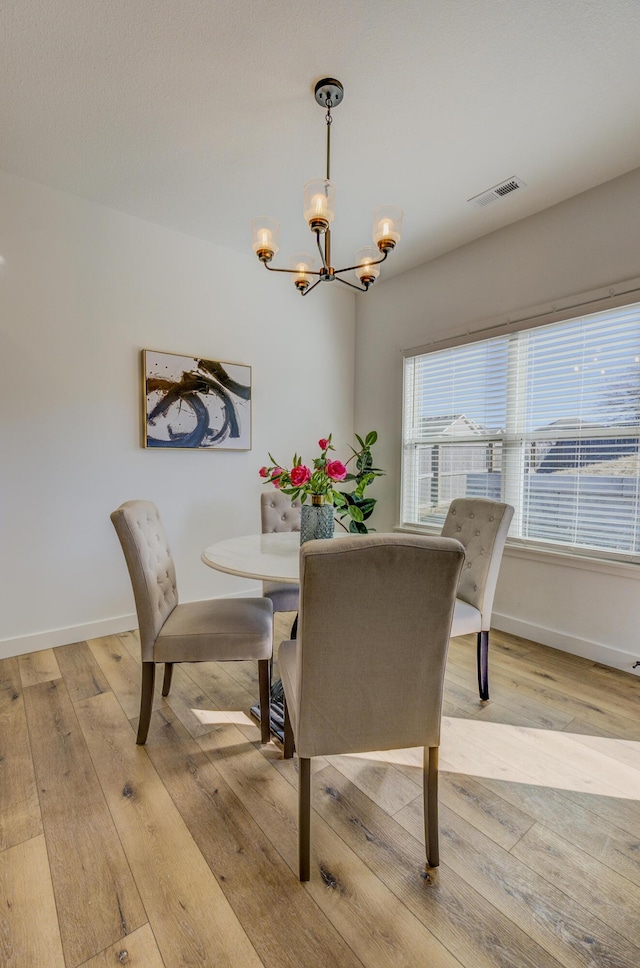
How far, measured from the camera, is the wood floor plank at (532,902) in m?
1.03

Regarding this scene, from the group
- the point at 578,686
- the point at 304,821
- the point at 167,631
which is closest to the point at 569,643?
the point at 578,686

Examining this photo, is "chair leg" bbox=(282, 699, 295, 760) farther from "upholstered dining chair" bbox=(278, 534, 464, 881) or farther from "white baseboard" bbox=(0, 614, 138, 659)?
"white baseboard" bbox=(0, 614, 138, 659)

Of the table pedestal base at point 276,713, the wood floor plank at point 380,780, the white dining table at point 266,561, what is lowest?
the wood floor plank at point 380,780

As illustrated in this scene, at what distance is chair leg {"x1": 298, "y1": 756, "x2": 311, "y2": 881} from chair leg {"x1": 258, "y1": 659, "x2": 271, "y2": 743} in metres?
0.61

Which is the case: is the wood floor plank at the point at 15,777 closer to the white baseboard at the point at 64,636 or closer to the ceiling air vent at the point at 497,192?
the white baseboard at the point at 64,636

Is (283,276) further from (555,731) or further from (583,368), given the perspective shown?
(555,731)

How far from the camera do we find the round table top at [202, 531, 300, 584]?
160cm

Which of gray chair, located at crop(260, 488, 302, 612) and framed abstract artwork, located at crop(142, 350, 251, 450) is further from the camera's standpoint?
framed abstract artwork, located at crop(142, 350, 251, 450)

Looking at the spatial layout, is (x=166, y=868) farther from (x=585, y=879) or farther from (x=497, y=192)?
(x=497, y=192)

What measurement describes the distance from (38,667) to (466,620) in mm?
A: 2396

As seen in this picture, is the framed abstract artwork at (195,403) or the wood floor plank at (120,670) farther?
the framed abstract artwork at (195,403)

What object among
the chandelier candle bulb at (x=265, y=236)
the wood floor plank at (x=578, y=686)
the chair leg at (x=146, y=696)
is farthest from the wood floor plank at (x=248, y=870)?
the chandelier candle bulb at (x=265, y=236)

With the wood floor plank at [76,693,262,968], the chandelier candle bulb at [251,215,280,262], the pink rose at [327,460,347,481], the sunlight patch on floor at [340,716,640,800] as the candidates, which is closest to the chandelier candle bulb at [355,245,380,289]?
the chandelier candle bulb at [251,215,280,262]

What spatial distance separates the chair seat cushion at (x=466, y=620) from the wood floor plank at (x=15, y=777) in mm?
1732
